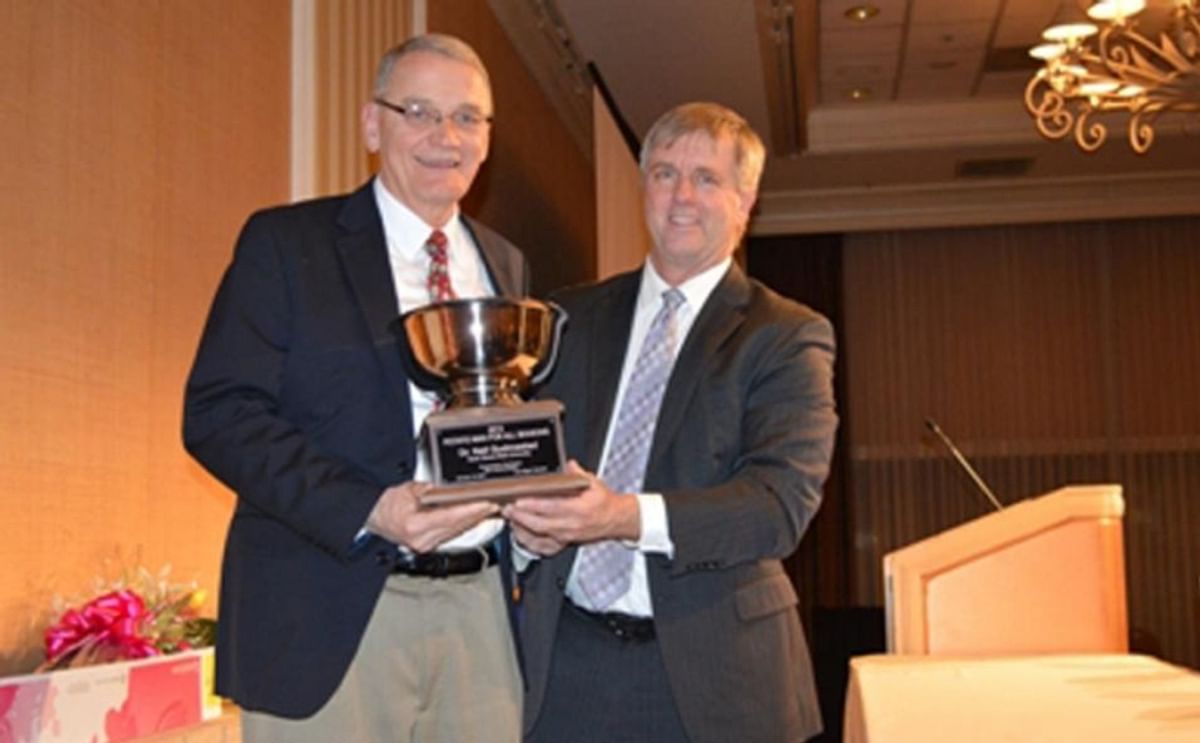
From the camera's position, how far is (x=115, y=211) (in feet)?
9.70

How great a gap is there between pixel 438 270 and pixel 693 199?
0.47m

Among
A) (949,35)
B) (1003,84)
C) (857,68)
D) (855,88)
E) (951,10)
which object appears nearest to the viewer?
(951,10)

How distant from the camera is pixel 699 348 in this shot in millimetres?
2125

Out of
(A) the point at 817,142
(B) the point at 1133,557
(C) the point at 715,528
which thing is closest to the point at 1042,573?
(C) the point at 715,528

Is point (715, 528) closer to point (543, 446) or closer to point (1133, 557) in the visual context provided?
point (543, 446)

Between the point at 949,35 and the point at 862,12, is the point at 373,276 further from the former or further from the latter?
the point at 949,35

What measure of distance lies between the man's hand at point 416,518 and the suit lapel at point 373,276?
19 centimetres

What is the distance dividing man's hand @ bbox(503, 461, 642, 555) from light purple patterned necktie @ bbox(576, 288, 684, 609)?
0.55 feet

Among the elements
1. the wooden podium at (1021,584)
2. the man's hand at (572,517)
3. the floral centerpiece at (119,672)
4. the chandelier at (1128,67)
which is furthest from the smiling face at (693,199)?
the chandelier at (1128,67)

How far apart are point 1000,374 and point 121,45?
885 cm

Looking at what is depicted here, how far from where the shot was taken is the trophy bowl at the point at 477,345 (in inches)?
66.1

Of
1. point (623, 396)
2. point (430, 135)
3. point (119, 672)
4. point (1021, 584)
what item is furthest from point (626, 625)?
point (1021, 584)

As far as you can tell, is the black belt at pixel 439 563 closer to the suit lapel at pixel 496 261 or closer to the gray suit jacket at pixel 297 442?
the gray suit jacket at pixel 297 442

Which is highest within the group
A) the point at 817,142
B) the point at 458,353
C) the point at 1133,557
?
the point at 817,142
